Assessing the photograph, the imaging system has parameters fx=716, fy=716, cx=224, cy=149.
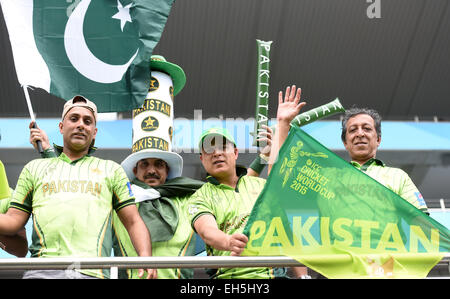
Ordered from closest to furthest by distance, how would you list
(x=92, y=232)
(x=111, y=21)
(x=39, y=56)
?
(x=92, y=232), (x=39, y=56), (x=111, y=21)

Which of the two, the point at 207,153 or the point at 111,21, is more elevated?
the point at 111,21

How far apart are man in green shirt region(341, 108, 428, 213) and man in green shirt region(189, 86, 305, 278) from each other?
467mm

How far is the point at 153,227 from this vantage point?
4926mm

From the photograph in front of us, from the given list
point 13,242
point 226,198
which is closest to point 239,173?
point 226,198

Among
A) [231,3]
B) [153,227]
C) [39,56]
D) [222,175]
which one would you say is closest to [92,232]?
[153,227]

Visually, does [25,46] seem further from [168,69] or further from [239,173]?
[239,173]

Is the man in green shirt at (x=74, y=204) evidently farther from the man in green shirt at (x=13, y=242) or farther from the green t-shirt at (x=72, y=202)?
the man in green shirt at (x=13, y=242)

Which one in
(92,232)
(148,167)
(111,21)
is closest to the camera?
(92,232)

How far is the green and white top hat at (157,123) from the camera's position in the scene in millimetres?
5430

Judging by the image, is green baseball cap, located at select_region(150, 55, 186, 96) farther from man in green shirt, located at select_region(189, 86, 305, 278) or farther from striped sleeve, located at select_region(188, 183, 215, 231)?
striped sleeve, located at select_region(188, 183, 215, 231)

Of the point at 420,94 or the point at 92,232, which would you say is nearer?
the point at 92,232

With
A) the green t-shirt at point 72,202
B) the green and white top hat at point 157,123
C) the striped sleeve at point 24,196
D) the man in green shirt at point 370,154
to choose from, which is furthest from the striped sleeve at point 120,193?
the man in green shirt at point 370,154

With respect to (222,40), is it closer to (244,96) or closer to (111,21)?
(244,96)

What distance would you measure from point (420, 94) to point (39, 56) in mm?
10843
